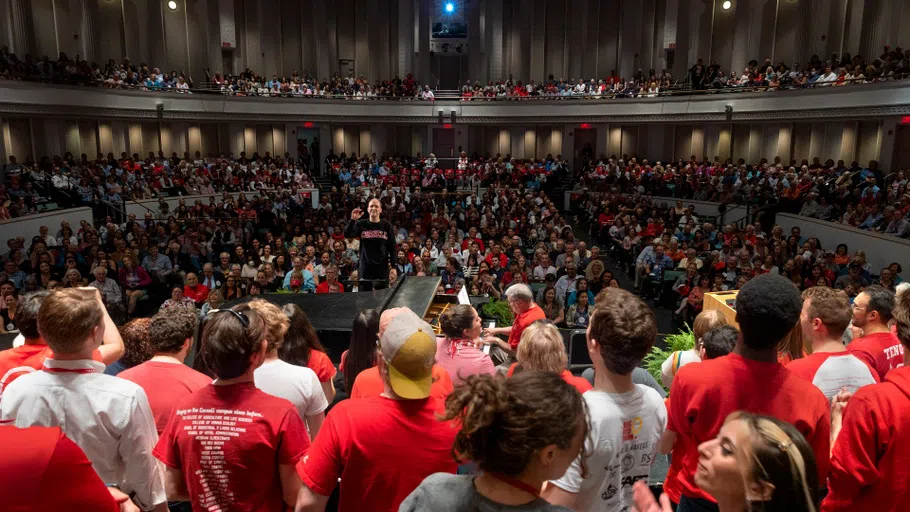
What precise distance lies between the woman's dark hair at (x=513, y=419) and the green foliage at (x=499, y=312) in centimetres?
663

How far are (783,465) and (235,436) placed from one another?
1638 mm

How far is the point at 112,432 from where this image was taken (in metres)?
2.30

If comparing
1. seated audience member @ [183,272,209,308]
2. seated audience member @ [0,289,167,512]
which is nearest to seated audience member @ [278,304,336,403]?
seated audience member @ [0,289,167,512]

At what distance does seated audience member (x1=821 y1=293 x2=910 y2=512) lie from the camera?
2.12 m

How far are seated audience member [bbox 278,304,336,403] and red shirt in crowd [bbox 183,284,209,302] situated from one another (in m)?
6.63

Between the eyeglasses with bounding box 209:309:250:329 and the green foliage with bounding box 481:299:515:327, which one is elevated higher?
the eyeglasses with bounding box 209:309:250:329

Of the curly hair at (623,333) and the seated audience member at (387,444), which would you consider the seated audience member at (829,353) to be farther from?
the seated audience member at (387,444)

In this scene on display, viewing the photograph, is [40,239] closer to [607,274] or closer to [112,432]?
[607,274]

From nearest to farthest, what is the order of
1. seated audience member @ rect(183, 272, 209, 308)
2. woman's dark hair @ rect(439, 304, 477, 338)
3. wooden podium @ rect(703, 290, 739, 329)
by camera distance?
woman's dark hair @ rect(439, 304, 477, 338)
wooden podium @ rect(703, 290, 739, 329)
seated audience member @ rect(183, 272, 209, 308)

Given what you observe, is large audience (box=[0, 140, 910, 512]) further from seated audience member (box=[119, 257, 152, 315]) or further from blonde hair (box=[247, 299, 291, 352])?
seated audience member (box=[119, 257, 152, 315])

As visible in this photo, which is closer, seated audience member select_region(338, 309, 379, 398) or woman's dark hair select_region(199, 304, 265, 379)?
woman's dark hair select_region(199, 304, 265, 379)

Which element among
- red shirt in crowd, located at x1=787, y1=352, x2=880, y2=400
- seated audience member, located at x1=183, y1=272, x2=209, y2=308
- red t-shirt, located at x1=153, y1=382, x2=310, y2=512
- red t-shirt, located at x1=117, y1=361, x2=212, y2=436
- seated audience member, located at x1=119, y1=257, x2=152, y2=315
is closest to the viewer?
red t-shirt, located at x1=153, y1=382, x2=310, y2=512

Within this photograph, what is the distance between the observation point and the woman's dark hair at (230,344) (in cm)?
215

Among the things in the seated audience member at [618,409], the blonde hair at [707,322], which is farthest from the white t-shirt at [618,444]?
the blonde hair at [707,322]
